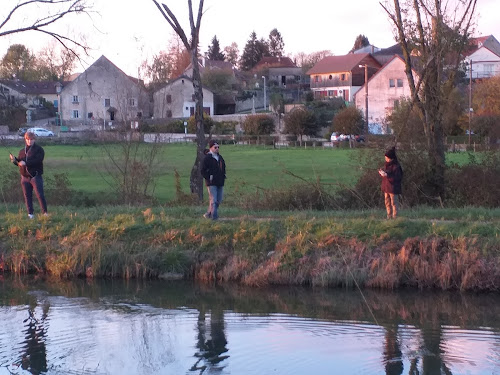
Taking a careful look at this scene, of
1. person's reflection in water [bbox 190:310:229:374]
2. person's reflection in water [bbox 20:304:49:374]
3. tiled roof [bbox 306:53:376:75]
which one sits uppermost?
tiled roof [bbox 306:53:376:75]

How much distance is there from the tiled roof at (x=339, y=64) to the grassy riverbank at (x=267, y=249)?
80.1 metres

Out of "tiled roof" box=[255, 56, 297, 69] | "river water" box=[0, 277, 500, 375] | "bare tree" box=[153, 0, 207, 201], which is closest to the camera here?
"river water" box=[0, 277, 500, 375]

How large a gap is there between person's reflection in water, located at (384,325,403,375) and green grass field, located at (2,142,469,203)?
38.3 feet

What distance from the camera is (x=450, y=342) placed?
1059cm

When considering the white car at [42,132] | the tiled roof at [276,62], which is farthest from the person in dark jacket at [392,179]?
the tiled roof at [276,62]

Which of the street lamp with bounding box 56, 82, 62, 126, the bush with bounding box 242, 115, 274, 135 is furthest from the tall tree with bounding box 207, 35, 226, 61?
the bush with bounding box 242, 115, 274, 135

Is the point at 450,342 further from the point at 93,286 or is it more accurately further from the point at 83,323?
the point at 93,286

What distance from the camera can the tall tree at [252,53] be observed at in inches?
5285

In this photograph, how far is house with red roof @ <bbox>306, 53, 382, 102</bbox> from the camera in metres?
94.6

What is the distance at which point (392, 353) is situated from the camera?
10.0m

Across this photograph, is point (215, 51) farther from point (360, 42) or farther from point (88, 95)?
point (88, 95)

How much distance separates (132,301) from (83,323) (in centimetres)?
172

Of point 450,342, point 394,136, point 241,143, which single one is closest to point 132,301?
point 450,342

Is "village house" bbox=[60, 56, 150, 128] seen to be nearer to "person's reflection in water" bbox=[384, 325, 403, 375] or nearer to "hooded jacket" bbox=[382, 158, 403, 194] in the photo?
"hooded jacket" bbox=[382, 158, 403, 194]
